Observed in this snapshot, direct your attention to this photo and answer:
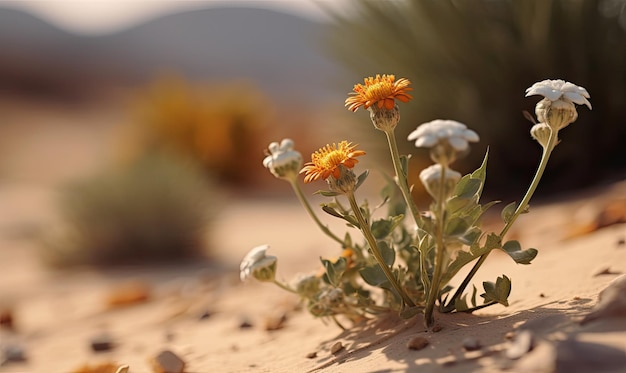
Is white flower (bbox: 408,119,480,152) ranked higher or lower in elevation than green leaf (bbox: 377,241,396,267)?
higher

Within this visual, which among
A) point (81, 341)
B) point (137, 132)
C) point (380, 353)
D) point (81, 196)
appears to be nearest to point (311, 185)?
point (137, 132)

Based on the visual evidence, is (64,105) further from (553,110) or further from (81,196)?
(553,110)

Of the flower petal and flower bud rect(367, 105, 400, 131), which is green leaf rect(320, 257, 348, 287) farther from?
the flower petal

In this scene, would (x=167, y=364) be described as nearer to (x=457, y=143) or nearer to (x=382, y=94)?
(x=382, y=94)

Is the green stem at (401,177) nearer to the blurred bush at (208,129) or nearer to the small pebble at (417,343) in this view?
the small pebble at (417,343)

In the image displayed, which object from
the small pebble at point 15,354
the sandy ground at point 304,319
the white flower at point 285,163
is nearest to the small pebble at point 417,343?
the sandy ground at point 304,319

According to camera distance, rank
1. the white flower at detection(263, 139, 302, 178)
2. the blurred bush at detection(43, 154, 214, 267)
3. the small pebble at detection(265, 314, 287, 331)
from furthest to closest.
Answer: the blurred bush at detection(43, 154, 214, 267)
the small pebble at detection(265, 314, 287, 331)
the white flower at detection(263, 139, 302, 178)

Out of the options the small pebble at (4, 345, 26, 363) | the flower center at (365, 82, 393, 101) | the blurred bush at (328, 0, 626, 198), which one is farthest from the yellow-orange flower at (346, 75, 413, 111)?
the blurred bush at (328, 0, 626, 198)
